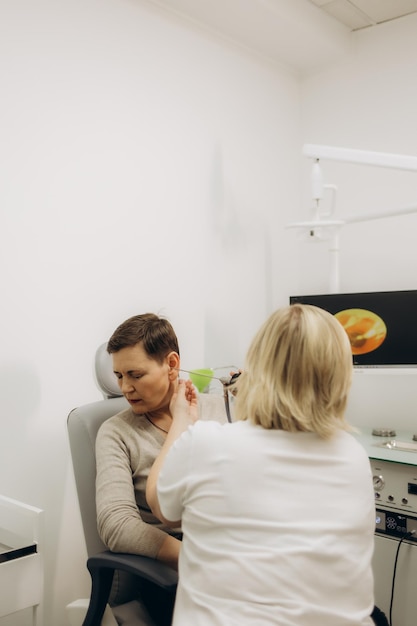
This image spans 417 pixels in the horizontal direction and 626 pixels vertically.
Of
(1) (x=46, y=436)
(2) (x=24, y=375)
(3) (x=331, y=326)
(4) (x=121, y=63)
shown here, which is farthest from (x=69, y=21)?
(3) (x=331, y=326)

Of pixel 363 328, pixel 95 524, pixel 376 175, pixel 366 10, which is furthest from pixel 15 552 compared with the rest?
pixel 366 10

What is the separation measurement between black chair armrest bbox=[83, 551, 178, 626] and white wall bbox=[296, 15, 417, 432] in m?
1.66

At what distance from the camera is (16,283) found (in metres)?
2.05

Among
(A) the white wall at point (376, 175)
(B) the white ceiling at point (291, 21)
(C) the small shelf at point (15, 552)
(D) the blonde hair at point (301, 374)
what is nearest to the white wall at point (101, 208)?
(B) the white ceiling at point (291, 21)

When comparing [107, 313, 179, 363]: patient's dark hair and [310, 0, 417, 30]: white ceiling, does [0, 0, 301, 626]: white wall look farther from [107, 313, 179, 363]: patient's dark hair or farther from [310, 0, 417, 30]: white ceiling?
[107, 313, 179, 363]: patient's dark hair

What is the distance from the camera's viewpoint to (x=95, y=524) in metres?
1.62

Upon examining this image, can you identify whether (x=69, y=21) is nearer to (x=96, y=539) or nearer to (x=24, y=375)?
(x=24, y=375)

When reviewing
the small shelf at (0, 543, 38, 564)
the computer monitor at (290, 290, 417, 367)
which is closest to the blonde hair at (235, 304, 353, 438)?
the small shelf at (0, 543, 38, 564)

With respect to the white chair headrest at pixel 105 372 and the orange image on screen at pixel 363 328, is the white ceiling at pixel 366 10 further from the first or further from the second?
the white chair headrest at pixel 105 372

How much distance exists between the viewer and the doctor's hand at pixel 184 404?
5.03ft

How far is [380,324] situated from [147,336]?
131 cm

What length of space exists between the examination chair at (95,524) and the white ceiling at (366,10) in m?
1.99

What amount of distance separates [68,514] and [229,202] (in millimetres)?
1512

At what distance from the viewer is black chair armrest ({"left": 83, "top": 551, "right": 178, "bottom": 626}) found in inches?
53.1
